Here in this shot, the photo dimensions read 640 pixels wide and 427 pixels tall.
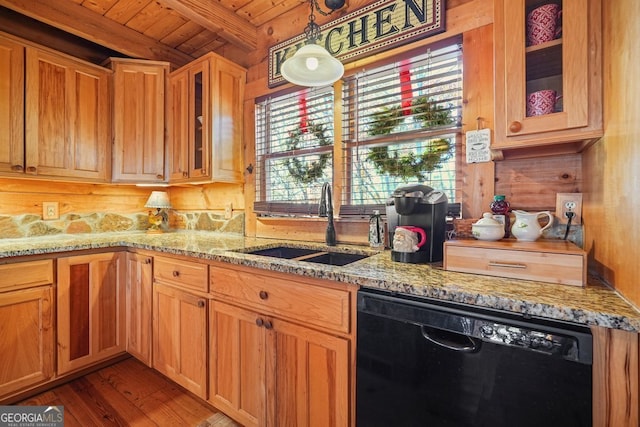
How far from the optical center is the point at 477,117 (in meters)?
1.43

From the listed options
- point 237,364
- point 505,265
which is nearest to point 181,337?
point 237,364

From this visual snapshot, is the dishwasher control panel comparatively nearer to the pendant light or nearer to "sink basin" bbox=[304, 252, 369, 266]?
"sink basin" bbox=[304, 252, 369, 266]

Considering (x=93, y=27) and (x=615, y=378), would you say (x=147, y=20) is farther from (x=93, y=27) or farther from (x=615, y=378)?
(x=615, y=378)

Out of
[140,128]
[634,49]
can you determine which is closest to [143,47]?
[140,128]

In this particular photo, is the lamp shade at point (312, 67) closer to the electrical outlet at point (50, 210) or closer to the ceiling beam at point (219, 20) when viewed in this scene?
the ceiling beam at point (219, 20)

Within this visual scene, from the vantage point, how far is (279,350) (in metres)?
1.32

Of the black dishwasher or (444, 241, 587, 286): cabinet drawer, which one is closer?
the black dishwasher

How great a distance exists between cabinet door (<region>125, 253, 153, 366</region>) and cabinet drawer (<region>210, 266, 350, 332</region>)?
71 centimetres

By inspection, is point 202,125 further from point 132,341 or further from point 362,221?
point 132,341

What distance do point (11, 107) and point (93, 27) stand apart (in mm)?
823

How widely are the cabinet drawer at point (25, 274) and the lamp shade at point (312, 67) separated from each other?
1.83 metres

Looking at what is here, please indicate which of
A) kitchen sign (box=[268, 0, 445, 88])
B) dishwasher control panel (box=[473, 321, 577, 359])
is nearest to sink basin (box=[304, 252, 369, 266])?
dishwasher control panel (box=[473, 321, 577, 359])

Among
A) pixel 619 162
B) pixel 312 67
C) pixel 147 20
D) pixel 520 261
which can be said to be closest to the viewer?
pixel 619 162

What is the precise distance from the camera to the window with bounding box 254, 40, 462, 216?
5.05 feet
